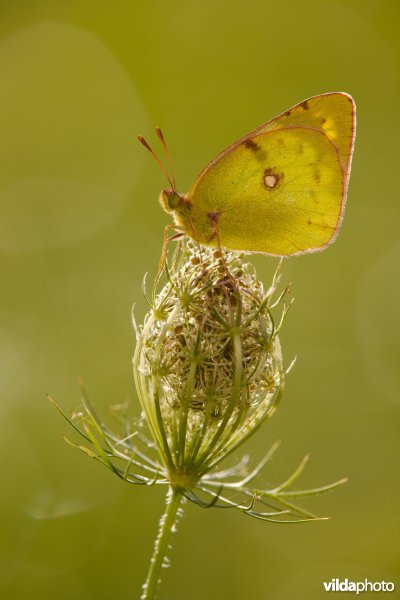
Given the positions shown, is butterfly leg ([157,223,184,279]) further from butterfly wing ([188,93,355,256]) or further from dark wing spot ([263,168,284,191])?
dark wing spot ([263,168,284,191])

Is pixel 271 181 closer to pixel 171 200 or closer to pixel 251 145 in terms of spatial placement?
pixel 251 145

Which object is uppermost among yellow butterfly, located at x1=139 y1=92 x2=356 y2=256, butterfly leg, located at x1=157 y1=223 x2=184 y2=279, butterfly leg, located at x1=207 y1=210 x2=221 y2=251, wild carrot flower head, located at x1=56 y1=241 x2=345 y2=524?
yellow butterfly, located at x1=139 y1=92 x2=356 y2=256

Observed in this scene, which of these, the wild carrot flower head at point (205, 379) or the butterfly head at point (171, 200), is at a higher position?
the butterfly head at point (171, 200)

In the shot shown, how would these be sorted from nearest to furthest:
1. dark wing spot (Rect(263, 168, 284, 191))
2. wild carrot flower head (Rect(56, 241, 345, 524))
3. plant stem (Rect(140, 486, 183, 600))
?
plant stem (Rect(140, 486, 183, 600)), wild carrot flower head (Rect(56, 241, 345, 524)), dark wing spot (Rect(263, 168, 284, 191))

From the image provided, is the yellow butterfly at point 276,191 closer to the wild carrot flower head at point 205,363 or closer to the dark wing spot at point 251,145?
the dark wing spot at point 251,145

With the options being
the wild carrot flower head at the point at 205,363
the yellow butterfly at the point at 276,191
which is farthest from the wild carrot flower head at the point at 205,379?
the yellow butterfly at the point at 276,191

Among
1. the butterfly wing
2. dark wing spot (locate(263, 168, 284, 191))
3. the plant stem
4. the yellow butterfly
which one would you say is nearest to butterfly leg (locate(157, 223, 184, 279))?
the yellow butterfly

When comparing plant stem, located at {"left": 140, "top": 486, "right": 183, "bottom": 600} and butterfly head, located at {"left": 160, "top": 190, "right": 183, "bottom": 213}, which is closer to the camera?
plant stem, located at {"left": 140, "top": 486, "right": 183, "bottom": 600}

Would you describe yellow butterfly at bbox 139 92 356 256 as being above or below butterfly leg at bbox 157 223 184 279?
above
